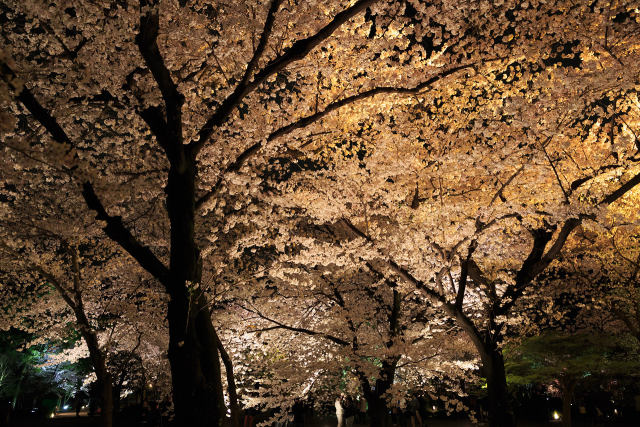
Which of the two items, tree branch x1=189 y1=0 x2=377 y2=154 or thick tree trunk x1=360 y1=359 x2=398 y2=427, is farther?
thick tree trunk x1=360 y1=359 x2=398 y2=427

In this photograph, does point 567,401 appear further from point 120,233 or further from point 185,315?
point 120,233

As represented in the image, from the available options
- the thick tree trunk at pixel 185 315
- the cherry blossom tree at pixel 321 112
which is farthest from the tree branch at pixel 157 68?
the thick tree trunk at pixel 185 315

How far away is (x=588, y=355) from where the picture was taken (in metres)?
18.0

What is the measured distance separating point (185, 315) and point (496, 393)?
25.2 ft

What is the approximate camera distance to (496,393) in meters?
10.0

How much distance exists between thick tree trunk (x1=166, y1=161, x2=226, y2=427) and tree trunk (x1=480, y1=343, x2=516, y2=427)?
6.46 meters

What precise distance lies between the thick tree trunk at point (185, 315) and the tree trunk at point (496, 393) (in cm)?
646

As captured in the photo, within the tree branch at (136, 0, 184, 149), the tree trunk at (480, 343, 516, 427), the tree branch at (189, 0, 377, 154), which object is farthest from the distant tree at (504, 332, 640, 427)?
the tree branch at (136, 0, 184, 149)

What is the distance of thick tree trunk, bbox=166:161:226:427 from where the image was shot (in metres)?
Answer: 5.73

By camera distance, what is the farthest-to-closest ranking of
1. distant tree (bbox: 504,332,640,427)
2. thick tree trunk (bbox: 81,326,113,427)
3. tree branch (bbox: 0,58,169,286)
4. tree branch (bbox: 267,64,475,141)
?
distant tree (bbox: 504,332,640,427) < thick tree trunk (bbox: 81,326,113,427) < tree branch (bbox: 267,64,475,141) < tree branch (bbox: 0,58,169,286)

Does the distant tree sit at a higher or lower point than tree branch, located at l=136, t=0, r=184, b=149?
lower

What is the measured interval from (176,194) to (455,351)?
1167cm

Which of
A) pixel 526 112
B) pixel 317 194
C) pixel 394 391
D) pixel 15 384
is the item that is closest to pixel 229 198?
pixel 317 194

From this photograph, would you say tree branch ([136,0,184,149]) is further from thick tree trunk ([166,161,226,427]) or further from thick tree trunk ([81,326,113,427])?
thick tree trunk ([81,326,113,427])
